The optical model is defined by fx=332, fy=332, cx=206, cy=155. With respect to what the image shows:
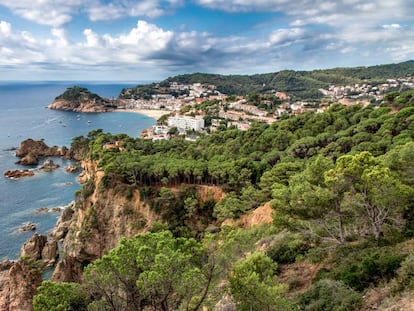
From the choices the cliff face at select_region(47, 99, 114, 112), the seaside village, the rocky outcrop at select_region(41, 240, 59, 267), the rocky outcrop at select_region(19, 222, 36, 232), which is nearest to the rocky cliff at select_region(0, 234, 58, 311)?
the rocky outcrop at select_region(41, 240, 59, 267)

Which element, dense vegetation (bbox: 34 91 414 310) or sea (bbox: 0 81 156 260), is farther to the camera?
sea (bbox: 0 81 156 260)

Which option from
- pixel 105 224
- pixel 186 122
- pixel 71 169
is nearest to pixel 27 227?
pixel 105 224

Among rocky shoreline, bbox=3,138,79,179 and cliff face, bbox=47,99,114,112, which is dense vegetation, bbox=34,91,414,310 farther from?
cliff face, bbox=47,99,114,112

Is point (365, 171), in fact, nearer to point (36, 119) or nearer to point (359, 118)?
point (359, 118)

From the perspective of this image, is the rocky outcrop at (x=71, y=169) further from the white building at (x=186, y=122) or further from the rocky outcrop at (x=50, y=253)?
the white building at (x=186, y=122)

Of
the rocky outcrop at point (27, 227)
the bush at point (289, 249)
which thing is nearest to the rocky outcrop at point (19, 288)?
the rocky outcrop at point (27, 227)

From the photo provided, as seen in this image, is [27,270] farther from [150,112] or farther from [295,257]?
[150,112]
